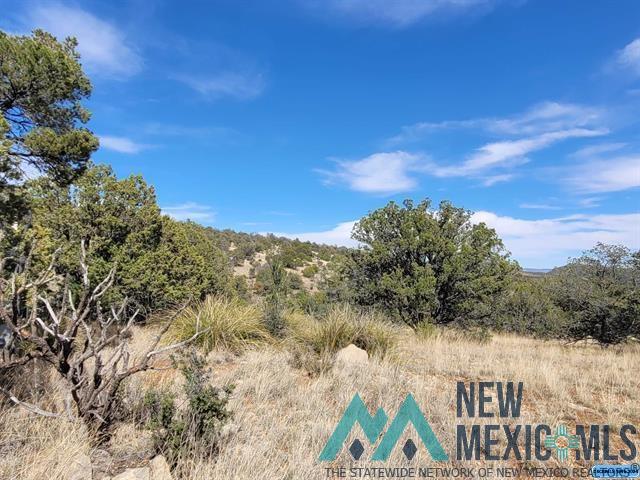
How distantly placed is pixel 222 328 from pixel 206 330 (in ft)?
16.0

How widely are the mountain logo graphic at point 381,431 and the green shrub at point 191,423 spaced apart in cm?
100

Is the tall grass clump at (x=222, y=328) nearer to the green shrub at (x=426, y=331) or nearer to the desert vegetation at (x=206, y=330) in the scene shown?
the desert vegetation at (x=206, y=330)

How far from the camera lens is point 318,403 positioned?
4.52 meters

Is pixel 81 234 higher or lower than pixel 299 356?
higher

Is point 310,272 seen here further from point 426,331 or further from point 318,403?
point 318,403

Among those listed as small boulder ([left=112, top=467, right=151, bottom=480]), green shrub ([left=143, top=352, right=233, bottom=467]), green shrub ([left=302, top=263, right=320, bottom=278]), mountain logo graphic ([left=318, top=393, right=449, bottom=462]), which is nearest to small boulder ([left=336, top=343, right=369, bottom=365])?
mountain logo graphic ([left=318, top=393, right=449, bottom=462])

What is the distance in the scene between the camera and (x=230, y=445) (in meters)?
3.41

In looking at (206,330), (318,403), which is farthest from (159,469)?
(318,403)

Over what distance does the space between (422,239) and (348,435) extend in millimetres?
8641

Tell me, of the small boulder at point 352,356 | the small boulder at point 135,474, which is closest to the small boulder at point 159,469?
the small boulder at point 135,474

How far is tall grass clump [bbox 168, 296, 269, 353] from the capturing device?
7797mm

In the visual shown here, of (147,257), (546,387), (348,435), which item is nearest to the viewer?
(348,435)

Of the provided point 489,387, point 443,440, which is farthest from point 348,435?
point 489,387

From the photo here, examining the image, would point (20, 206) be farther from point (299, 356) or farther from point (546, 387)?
point (546, 387)
